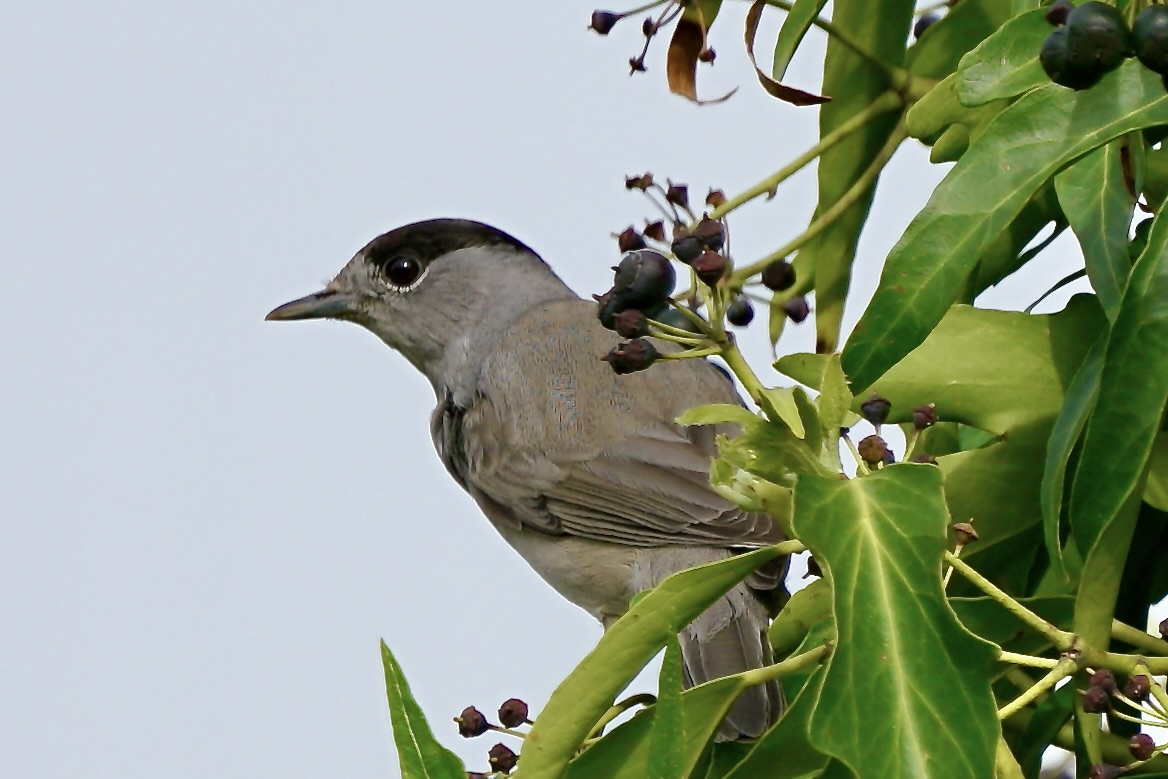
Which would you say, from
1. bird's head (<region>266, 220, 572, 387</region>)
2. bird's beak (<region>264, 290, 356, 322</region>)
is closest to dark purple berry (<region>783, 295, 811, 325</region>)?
bird's head (<region>266, 220, 572, 387</region>)

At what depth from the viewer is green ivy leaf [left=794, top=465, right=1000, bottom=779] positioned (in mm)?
1717

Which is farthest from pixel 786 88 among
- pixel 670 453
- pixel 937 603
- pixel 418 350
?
pixel 418 350

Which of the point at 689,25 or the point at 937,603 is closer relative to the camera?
the point at 937,603

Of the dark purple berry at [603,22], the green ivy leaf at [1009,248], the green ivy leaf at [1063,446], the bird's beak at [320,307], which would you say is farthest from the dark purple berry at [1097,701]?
the bird's beak at [320,307]

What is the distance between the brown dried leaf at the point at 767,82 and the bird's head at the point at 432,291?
102 inches

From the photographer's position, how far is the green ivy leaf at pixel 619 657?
2.08 metres

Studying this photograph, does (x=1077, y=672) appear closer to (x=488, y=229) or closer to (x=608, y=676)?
(x=608, y=676)

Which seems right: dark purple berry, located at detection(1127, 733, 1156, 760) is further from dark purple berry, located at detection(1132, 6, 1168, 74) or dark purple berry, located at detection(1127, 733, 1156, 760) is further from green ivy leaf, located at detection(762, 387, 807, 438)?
dark purple berry, located at detection(1132, 6, 1168, 74)

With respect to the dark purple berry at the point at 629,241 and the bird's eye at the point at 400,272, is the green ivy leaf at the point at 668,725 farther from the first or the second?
the bird's eye at the point at 400,272

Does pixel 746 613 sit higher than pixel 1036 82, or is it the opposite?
pixel 1036 82

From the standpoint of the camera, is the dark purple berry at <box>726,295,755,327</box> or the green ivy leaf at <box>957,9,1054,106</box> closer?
the green ivy leaf at <box>957,9,1054,106</box>

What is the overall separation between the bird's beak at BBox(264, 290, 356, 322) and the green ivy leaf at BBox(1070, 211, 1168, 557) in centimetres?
355

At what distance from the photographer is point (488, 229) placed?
5504 millimetres

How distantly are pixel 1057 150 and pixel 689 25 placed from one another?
1.06m
